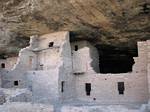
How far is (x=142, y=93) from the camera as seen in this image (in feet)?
45.0

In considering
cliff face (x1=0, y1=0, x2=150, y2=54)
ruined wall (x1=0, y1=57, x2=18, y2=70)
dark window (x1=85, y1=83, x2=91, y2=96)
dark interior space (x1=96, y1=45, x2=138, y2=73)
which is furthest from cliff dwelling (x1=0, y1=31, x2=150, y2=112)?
ruined wall (x1=0, y1=57, x2=18, y2=70)

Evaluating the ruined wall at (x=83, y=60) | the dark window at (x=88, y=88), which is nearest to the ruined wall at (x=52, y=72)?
the ruined wall at (x=83, y=60)

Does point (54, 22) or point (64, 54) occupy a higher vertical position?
point (54, 22)

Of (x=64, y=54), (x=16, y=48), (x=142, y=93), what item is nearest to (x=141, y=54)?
(x=142, y=93)

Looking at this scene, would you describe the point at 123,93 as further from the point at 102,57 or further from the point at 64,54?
the point at 102,57

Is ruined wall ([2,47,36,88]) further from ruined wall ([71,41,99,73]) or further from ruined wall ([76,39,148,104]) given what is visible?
ruined wall ([76,39,148,104])

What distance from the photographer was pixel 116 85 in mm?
14438

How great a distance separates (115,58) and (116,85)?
15.4 feet

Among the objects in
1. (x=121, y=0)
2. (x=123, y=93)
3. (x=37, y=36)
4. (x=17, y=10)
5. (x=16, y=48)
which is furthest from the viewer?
(x=16, y=48)

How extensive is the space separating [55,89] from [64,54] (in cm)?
194

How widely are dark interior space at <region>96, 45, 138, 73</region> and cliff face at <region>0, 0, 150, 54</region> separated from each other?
3.13ft

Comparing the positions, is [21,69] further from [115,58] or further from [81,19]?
[115,58]

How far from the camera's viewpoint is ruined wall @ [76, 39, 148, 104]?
13781 millimetres

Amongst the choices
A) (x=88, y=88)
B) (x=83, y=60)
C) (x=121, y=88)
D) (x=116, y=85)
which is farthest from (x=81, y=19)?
(x=121, y=88)
